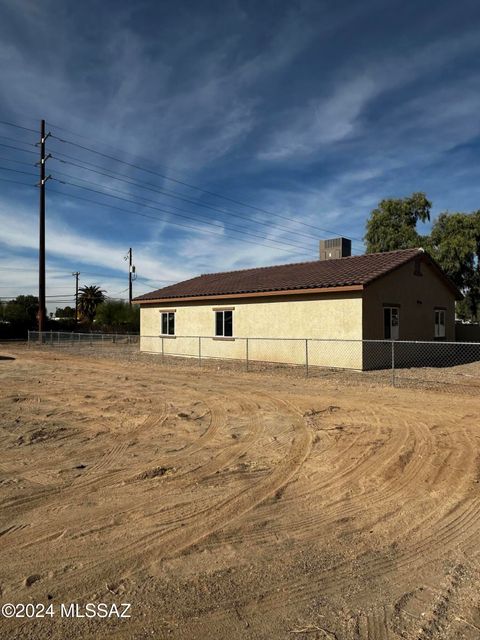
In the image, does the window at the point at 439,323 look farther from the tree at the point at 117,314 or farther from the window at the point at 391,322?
the tree at the point at 117,314

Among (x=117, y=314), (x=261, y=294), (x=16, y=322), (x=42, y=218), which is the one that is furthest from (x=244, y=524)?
(x=117, y=314)

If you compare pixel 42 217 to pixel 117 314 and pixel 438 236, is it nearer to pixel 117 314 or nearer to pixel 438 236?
pixel 117 314

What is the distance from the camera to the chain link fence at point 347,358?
14.2 m

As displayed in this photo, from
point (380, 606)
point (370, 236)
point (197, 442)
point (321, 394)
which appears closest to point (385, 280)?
point (321, 394)

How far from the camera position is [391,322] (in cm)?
1800

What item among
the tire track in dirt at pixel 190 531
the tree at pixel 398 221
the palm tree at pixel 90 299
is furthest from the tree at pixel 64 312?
the tire track in dirt at pixel 190 531

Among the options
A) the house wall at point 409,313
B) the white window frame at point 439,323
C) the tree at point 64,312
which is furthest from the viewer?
the tree at point 64,312

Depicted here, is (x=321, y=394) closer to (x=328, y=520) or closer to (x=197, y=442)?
(x=197, y=442)

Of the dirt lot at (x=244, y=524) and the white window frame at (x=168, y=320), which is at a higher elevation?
the white window frame at (x=168, y=320)

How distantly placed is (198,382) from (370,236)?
2678 centimetres

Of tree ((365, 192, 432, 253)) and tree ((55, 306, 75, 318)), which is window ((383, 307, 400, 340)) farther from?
tree ((55, 306, 75, 318))

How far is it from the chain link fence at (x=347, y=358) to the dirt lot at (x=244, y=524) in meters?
5.68

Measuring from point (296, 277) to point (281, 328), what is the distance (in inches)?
106

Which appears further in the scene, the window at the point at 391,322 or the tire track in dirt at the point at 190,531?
the window at the point at 391,322
